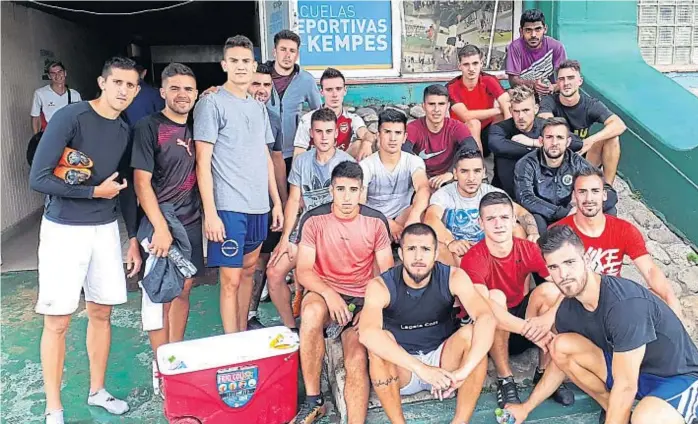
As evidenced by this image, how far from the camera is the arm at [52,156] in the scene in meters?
2.68

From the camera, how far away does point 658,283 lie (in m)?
3.08

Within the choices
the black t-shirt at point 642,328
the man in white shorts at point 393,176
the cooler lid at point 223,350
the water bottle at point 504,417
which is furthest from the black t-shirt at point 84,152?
the black t-shirt at point 642,328

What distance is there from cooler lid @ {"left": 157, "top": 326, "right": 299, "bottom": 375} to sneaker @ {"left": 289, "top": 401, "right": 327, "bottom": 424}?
339mm

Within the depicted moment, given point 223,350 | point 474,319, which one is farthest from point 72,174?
point 474,319

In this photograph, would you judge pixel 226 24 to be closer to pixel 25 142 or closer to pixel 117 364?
pixel 25 142

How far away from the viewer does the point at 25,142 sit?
6777 mm

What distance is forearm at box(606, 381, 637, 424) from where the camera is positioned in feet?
8.20

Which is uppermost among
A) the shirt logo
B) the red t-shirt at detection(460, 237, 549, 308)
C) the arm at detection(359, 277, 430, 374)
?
the shirt logo

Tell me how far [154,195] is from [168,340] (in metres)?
0.92

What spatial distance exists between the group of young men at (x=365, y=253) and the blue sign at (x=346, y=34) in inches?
83.5

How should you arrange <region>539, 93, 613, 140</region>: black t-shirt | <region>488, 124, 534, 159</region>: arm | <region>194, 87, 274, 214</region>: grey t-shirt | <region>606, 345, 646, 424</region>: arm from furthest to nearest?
<region>539, 93, 613, 140</region>: black t-shirt, <region>488, 124, 534, 159</region>: arm, <region>194, 87, 274, 214</region>: grey t-shirt, <region>606, 345, 646, 424</region>: arm

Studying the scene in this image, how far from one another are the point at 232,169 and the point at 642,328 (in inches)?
85.0

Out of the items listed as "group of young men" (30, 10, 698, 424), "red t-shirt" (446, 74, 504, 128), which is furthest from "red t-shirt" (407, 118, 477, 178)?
"red t-shirt" (446, 74, 504, 128)

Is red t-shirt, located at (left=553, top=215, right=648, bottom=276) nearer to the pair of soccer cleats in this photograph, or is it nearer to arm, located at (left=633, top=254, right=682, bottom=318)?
arm, located at (left=633, top=254, right=682, bottom=318)
